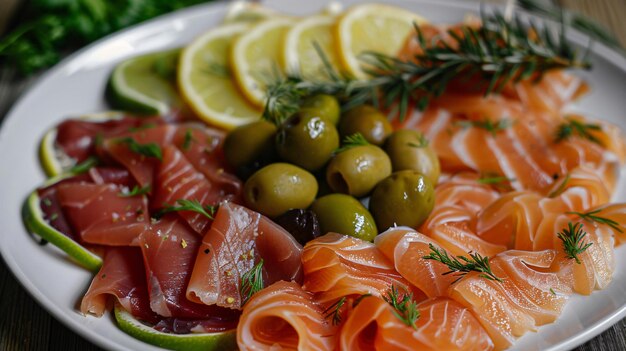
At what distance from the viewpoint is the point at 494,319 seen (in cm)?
198

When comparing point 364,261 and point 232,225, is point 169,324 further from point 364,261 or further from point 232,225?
point 364,261

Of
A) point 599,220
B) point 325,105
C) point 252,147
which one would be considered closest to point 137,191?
point 252,147

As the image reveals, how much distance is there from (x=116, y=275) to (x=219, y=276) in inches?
16.2

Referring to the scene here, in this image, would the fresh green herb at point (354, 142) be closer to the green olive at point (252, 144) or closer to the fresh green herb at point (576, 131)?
the green olive at point (252, 144)

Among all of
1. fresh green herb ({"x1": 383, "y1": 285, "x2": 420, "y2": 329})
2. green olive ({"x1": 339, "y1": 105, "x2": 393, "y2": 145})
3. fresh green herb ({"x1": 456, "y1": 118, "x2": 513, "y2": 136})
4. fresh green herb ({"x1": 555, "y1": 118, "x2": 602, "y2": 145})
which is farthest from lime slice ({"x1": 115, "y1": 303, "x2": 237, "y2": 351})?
fresh green herb ({"x1": 555, "y1": 118, "x2": 602, "y2": 145})

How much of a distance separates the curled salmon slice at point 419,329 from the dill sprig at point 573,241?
17.8 inches

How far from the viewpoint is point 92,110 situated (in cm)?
324

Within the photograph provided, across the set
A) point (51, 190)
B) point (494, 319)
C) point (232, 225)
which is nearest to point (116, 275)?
point (232, 225)

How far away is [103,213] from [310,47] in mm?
1419

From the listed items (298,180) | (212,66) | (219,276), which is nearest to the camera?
(219,276)

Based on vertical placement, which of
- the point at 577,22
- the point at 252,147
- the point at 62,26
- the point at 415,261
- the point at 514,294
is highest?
the point at 62,26

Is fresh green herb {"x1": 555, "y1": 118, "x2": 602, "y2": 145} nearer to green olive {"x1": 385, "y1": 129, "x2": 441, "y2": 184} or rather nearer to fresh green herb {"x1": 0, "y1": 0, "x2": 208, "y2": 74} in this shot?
green olive {"x1": 385, "y1": 129, "x2": 441, "y2": 184}

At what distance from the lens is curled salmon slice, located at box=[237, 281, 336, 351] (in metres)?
1.94

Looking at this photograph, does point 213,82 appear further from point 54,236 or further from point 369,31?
point 54,236
